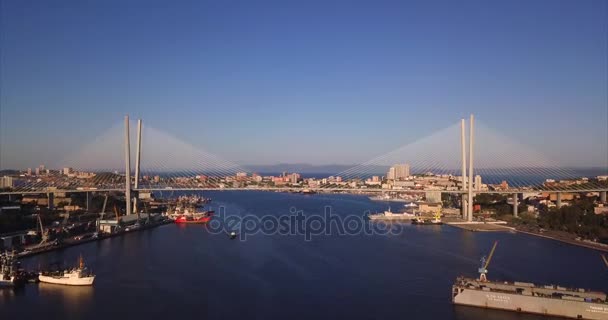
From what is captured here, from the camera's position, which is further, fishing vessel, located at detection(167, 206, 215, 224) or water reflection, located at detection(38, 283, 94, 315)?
fishing vessel, located at detection(167, 206, 215, 224)

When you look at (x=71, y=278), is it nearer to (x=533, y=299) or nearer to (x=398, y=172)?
(x=533, y=299)

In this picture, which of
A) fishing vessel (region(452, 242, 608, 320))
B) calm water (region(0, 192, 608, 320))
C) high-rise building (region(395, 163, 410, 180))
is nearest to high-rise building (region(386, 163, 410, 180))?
high-rise building (region(395, 163, 410, 180))

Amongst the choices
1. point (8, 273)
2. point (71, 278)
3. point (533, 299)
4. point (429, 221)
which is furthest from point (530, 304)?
point (429, 221)

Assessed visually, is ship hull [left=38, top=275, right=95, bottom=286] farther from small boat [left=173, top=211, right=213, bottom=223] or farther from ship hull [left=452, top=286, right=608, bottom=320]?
small boat [left=173, top=211, right=213, bottom=223]

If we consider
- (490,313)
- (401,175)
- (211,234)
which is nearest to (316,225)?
(211,234)

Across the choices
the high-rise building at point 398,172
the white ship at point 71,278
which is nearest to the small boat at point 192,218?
the white ship at point 71,278

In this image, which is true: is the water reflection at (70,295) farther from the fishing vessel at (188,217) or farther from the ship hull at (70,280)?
the fishing vessel at (188,217)
